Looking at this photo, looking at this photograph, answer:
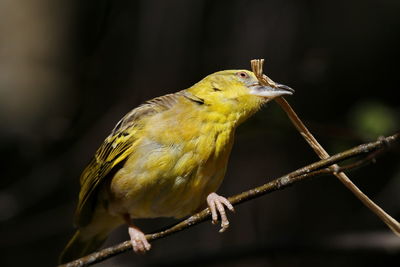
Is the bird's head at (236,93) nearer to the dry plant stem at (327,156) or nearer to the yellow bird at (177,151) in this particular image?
the yellow bird at (177,151)

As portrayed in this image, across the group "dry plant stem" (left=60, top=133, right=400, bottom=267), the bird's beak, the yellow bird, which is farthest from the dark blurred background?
"dry plant stem" (left=60, top=133, right=400, bottom=267)

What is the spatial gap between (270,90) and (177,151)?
544 mm

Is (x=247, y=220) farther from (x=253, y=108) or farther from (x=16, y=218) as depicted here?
(x=253, y=108)

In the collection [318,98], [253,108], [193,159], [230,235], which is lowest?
[230,235]

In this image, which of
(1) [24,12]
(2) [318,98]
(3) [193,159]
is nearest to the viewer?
(3) [193,159]

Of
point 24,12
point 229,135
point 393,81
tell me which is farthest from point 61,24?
point 229,135

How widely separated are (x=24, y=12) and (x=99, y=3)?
0.93m

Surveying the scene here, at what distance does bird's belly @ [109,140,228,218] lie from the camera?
3199mm

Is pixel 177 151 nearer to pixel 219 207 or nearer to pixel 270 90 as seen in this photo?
pixel 219 207

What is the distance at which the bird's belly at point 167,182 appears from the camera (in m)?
3.20

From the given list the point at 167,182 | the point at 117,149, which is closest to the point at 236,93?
the point at 167,182

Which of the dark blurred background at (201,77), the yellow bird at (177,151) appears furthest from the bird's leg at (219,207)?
the dark blurred background at (201,77)

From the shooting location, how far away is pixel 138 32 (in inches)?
225

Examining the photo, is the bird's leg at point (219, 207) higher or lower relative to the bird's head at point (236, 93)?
lower
